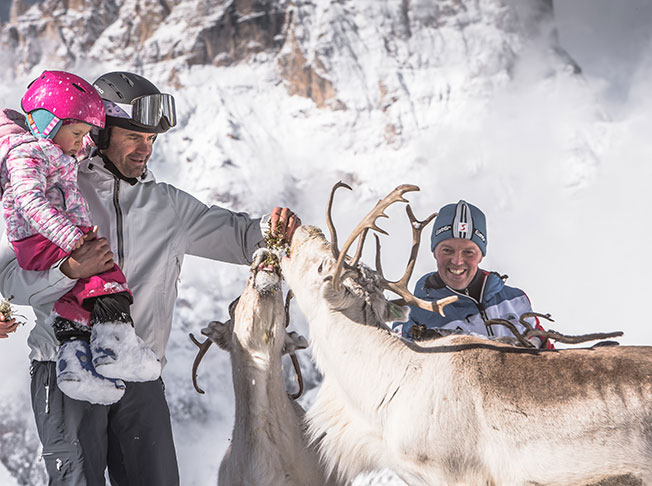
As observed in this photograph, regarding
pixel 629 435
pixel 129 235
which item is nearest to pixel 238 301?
pixel 129 235

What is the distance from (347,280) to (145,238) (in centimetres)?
132

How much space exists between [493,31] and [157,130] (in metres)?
200

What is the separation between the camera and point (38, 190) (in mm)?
3602

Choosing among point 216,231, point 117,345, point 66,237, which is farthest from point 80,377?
point 216,231

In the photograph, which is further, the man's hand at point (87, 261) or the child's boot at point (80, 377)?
the man's hand at point (87, 261)

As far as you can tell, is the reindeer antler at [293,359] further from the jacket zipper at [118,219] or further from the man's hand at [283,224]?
the jacket zipper at [118,219]

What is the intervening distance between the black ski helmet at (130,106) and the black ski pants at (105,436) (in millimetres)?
1531

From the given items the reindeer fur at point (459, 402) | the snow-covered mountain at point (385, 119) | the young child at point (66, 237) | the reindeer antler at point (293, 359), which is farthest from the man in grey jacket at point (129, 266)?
the snow-covered mountain at point (385, 119)

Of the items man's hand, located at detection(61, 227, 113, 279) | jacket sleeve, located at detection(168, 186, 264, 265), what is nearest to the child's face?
man's hand, located at detection(61, 227, 113, 279)

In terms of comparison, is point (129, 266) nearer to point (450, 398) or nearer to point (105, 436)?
point (105, 436)

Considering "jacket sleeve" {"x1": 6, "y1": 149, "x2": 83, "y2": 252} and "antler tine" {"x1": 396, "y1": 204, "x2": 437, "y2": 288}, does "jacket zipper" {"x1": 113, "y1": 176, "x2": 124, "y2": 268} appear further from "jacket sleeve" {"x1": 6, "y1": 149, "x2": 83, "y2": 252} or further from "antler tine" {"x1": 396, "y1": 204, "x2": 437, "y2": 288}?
"antler tine" {"x1": 396, "y1": 204, "x2": 437, "y2": 288}

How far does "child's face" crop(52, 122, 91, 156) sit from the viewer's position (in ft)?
12.8

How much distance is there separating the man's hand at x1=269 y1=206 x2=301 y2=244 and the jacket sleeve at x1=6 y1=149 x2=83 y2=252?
52.3 inches

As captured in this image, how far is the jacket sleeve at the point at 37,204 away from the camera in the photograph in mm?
3527
